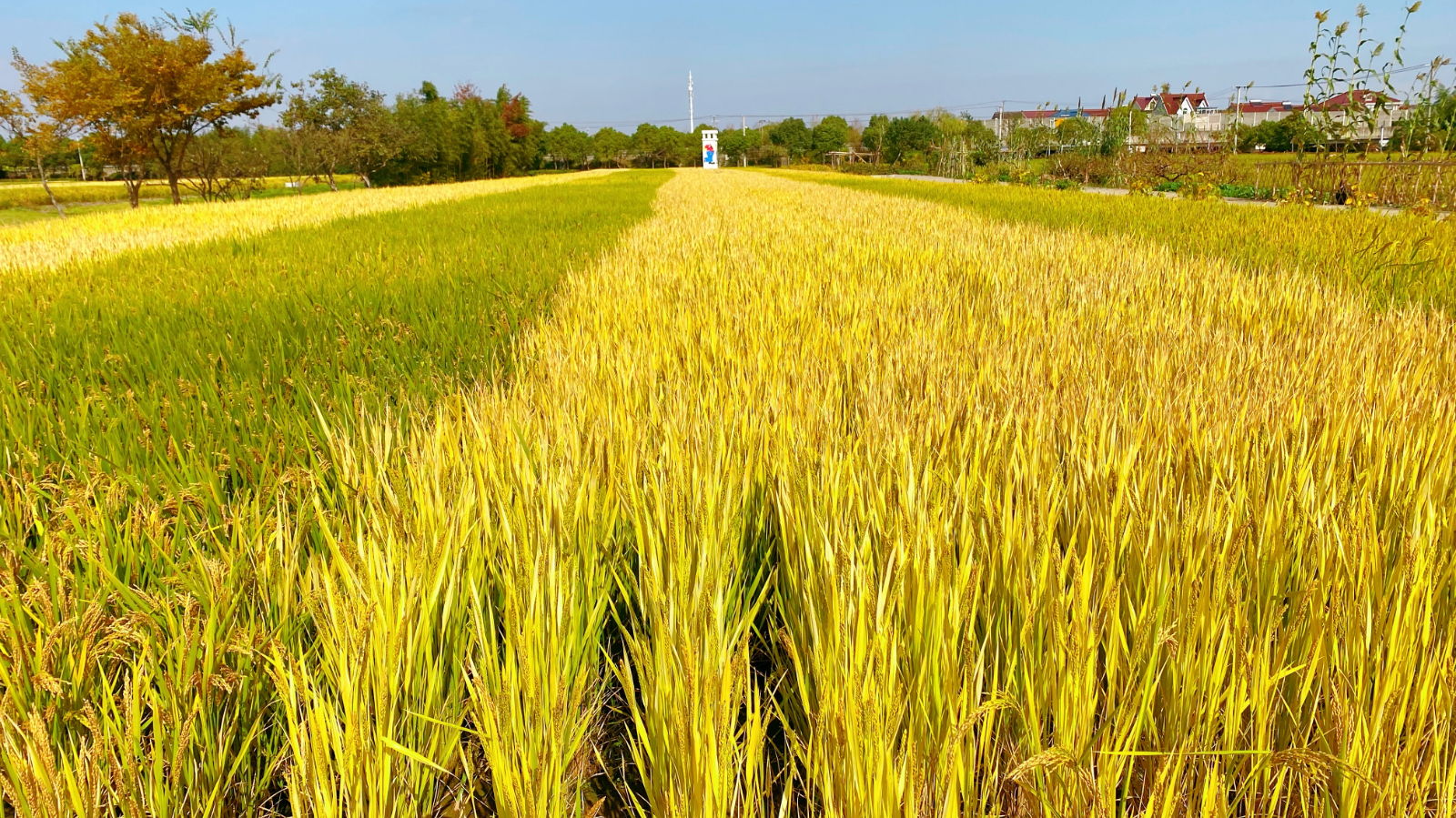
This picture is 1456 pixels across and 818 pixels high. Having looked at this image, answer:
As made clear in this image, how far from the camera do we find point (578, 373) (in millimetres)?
1618

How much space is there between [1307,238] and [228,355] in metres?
5.12

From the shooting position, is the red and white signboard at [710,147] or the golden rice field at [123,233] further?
the red and white signboard at [710,147]

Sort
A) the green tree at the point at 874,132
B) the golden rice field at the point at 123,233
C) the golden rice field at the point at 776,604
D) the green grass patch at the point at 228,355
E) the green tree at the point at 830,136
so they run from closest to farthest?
the golden rice field at the point at 776,604, the green grass patch at the point at 228,355, the golden rice field at the point at 123,233, the green tree at the point at 874,132, the green tree at the point at 830,136

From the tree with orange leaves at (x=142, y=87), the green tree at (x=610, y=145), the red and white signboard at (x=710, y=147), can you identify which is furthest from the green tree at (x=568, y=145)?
the tree with orange leaves at (x=142, y=87)

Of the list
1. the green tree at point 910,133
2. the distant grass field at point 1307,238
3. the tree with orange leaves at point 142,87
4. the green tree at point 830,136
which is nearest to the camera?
the distant grass field at point 1307,238

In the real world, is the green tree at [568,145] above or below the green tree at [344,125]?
above

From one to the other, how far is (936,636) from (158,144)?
2644cm

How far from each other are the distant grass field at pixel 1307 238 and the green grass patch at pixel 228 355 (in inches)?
132

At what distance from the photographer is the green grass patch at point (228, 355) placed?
1.32 meters

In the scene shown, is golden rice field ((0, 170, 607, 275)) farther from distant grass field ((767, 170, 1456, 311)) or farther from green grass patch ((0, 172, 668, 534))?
distant grass field ((767, 170, 1456, 311))

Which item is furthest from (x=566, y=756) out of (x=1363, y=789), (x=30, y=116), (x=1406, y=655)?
(x=30, y=116)

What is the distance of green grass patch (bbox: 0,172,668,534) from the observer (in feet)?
4.33

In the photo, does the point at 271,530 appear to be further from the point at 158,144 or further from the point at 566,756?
the point at 158,144

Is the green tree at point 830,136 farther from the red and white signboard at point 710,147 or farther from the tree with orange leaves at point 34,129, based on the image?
the tree with orange leaves at point 34,129
